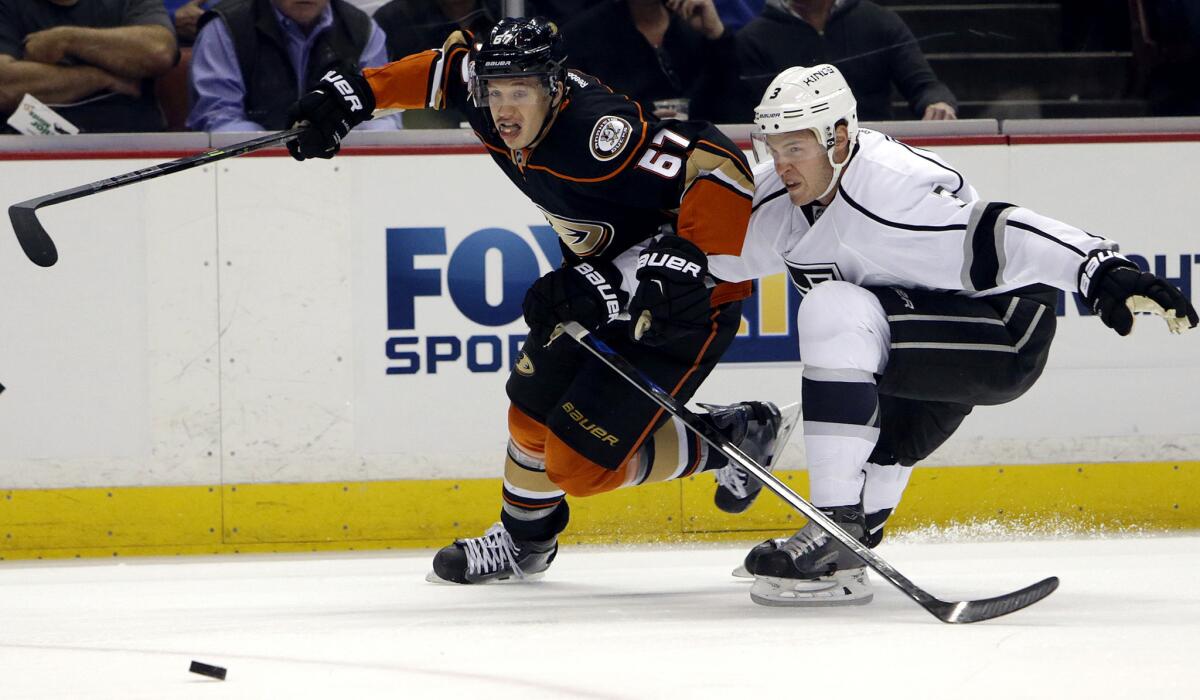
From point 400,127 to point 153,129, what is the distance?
2.23ft

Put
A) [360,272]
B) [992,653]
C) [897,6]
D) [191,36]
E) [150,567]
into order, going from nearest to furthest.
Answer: [992,653] → [150,567] → [360,272] → [191,36] → [897,6]

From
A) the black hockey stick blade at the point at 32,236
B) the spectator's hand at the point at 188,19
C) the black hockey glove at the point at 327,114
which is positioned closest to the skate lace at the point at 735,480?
the black hockey glove at the point at 327,114

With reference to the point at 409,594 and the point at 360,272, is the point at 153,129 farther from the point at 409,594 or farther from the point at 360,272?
the point at 409,594

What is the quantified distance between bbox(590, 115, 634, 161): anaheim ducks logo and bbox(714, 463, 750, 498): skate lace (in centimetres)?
76

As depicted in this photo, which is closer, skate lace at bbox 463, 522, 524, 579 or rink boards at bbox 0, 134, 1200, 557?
skate lace at bbox 463, 522, 524, 579

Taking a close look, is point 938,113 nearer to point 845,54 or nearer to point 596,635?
point 845,54

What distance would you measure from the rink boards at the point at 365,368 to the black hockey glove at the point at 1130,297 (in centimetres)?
→ 160

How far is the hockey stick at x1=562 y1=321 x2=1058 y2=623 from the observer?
2436 mm

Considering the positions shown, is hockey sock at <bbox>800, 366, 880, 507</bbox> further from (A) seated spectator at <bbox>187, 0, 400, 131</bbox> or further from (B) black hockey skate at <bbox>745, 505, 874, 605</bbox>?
(A) seated spectator at <bbox>187, 0, 400, 131</bbox>

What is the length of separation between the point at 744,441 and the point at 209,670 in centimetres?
148

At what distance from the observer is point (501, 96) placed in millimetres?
2896

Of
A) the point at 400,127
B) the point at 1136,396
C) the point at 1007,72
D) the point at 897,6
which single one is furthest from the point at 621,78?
the point at 1136,396

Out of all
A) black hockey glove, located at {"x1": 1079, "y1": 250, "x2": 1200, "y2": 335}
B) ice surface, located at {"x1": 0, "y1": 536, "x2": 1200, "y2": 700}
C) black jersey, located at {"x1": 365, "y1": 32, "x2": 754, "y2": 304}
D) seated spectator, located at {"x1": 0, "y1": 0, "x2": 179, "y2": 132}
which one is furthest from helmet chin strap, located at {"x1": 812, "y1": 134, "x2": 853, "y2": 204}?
seated spectator, located at {"x1": 0, "y1": 0, "x2": 179, "y2": 132}

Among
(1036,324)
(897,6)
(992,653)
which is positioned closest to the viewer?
(992,653)
